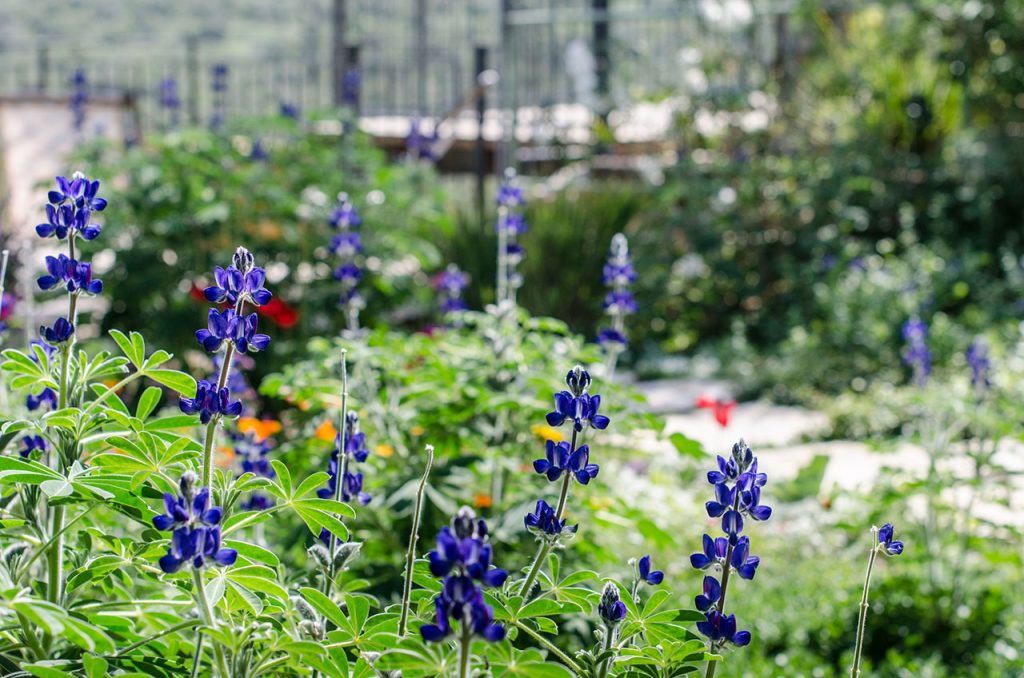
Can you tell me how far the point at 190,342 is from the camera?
185 inches

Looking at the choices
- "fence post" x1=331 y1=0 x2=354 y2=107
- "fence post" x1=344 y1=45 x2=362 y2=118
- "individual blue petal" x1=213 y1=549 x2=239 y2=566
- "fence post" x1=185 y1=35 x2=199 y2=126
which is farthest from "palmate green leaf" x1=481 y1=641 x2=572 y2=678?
"fence post" x1=185 y1=35 x2=199 y2=126

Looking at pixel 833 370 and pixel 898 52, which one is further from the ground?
pixel 898 52

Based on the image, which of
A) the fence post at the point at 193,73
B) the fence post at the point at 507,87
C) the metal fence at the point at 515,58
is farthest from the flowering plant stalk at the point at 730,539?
the fence post at the point at 193,73

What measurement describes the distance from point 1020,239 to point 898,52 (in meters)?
1.66

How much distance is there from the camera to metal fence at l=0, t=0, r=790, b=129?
26.8 ft

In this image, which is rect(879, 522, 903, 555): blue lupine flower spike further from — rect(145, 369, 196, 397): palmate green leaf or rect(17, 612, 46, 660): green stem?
rect(17, 612, 46, 660): green stem

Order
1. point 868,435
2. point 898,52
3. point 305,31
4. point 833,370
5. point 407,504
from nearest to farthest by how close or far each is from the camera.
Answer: point 407,504 < point 868,435 < point 833,370 < point 898,52 < point 305,31

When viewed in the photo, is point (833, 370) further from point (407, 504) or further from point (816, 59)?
point (407, 504)

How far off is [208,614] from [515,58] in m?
7.53

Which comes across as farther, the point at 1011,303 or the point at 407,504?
the point at 1011,303

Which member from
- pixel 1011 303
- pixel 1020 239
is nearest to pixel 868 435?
pixel 1011 303

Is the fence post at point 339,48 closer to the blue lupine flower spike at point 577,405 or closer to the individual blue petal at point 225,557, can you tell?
the blue lupine flower spike at point 577,405

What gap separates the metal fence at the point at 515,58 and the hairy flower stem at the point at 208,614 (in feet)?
16.2

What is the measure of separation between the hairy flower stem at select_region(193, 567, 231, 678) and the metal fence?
493cm
